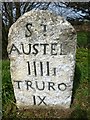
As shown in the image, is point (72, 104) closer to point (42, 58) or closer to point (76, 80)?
point (76, 80)

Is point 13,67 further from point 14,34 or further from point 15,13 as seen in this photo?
point 15,13

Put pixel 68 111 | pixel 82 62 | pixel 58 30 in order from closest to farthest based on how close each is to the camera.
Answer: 1. pixel 58 30
2. pixel 68 111
3. pixel 82 62

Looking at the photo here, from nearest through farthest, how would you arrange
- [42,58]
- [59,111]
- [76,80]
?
1. [42,58]
2. [59,111]
3. [76,80]

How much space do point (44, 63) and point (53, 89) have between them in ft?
1.22

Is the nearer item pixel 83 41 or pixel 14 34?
pixel 14 34

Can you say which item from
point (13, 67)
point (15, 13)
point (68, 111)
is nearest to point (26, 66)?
point (13, 67)

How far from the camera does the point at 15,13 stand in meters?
9.66

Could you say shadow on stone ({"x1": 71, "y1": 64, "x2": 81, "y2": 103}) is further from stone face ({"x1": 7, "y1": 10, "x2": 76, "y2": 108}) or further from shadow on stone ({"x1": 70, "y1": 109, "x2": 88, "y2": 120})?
stone face ({"x1": 7, "y1": 10, "x2": 76, "y2": 108})

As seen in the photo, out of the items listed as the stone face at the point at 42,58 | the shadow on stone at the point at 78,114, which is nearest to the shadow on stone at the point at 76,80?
the shadow on stone at the point at 78,114

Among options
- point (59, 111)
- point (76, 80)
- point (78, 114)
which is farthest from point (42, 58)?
point (76, 80)

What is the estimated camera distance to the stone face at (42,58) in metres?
4.43

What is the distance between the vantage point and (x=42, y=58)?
4.54 m

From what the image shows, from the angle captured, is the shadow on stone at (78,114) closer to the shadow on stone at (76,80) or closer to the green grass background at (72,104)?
the green grass background at (72,104)

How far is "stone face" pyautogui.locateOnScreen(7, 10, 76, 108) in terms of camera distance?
443 centimetres
